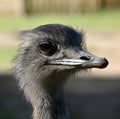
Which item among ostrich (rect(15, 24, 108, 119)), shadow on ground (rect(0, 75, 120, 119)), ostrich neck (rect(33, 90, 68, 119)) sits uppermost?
ostrich (rect(15, 24, 108, 119))

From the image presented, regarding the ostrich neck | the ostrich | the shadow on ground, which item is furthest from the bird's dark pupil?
the shadow on ground

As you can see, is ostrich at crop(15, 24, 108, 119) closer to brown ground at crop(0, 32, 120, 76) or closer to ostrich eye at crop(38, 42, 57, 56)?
ostrich eye at crop(38, 42, 57, 56)

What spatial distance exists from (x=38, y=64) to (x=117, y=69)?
752cm

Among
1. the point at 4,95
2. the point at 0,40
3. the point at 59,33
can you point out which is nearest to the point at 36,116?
the point at 59,33

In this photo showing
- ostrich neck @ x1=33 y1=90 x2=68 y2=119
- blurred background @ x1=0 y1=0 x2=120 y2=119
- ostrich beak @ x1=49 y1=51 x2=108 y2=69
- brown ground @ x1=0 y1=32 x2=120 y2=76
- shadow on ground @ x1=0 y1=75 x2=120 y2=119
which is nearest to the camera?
ostrich beak @ x1=49 y1=51 x2=108 y2=69

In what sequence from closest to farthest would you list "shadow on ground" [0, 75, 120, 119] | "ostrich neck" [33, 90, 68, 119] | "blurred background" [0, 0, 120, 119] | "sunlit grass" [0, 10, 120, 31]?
"ostrich neck" [33, 90, 68, 119]
"shadow on ground" [0, 75, 120, 119]
"blurred background" [0, 0, 120, 119]
"sunlit grass" [0, 10, 120, 31]

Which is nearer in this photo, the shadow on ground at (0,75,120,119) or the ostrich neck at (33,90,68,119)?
the ostrich neck at (33,90,68,119)

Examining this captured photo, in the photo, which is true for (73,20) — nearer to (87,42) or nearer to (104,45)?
(87,42)

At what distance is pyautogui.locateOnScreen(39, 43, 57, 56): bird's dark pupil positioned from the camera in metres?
5.59

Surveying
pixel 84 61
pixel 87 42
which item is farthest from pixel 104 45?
pixel 84 61

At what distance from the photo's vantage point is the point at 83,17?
2058 centimetres

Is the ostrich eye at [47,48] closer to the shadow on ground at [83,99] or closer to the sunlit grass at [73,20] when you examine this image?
the shadow on ground at [83,99]

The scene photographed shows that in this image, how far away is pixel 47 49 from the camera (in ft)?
18.5

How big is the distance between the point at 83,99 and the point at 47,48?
5809 mm
